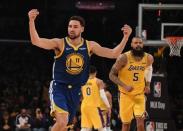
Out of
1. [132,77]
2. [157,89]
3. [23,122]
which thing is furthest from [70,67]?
[23,122]

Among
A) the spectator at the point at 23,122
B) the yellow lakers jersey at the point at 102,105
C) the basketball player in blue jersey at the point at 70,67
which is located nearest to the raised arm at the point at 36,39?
the basketball player in blue jersey at the point at 70,67

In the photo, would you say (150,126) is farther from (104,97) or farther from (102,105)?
(104,97)

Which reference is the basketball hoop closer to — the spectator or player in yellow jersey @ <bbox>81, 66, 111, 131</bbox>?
player in yellow jersey @ <bbox>81, 66, 111, 131</bbox>

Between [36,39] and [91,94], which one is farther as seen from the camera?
[91,94]

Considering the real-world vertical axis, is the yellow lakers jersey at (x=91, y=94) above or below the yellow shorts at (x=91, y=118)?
above

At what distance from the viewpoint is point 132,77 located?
399 inches

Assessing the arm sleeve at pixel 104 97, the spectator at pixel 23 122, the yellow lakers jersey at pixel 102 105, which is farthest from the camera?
the spectator at pixel 23 122

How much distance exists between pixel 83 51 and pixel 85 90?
468 centimetres

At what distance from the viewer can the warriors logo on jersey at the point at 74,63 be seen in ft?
25.5

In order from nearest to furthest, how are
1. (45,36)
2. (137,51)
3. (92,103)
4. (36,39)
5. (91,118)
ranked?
(36,39) < (137,51) < (91,118) < (92,103) < (45,36)

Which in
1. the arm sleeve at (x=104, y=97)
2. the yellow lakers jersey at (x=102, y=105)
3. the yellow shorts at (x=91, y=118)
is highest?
the arm sleeve at (x=104, y=97)

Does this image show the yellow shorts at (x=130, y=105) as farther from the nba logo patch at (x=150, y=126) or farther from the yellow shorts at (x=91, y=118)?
the nba logo patch at (x=150, y=126)

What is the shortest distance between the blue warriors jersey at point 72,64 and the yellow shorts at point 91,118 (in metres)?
4.27

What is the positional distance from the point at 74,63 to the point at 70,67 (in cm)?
8
